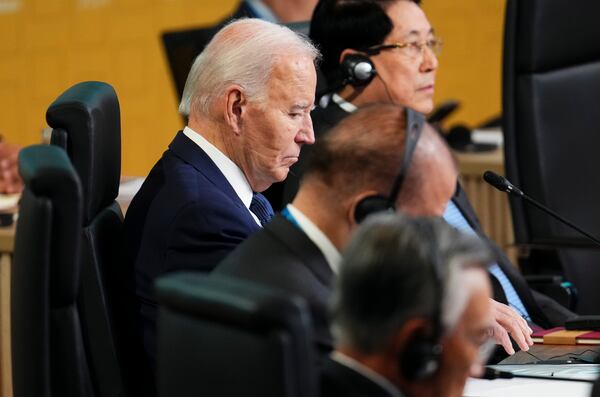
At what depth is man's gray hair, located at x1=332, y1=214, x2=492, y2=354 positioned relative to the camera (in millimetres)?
1285

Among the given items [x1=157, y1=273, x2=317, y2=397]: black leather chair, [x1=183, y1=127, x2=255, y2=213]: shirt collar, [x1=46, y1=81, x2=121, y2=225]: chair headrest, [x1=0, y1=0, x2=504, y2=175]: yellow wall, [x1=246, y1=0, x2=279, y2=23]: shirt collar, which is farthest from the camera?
[x1=0, y1=0, x2=504, y2=175]: yellow wall

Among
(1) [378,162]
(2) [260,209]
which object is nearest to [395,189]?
(1) [378,162]

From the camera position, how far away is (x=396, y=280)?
4.22 feet

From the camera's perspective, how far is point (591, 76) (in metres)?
3.41

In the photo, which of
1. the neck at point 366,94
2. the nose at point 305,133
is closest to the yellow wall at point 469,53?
the neck at point 366,94

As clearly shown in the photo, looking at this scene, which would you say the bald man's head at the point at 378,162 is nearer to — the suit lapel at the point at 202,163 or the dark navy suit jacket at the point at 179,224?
the dark navy suit jacket at the point at 179,224

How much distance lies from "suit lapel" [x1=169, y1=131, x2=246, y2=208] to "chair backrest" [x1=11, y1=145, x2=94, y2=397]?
0.45m

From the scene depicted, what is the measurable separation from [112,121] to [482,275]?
97 cm

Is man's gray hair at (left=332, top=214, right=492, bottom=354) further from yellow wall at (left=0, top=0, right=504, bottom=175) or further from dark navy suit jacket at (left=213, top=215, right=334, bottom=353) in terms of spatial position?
yellow wall at (left=0, top=0, right=504, bottom=175)

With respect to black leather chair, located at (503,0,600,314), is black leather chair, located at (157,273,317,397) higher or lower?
higher

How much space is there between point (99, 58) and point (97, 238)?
11.1 ft

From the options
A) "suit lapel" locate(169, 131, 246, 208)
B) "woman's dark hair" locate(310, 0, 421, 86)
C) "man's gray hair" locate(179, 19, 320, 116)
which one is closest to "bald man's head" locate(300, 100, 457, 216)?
"suit lapel" locate(169, 131, 246, 208)

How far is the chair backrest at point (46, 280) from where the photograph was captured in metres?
1.72

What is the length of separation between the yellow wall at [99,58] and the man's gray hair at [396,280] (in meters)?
3.77
